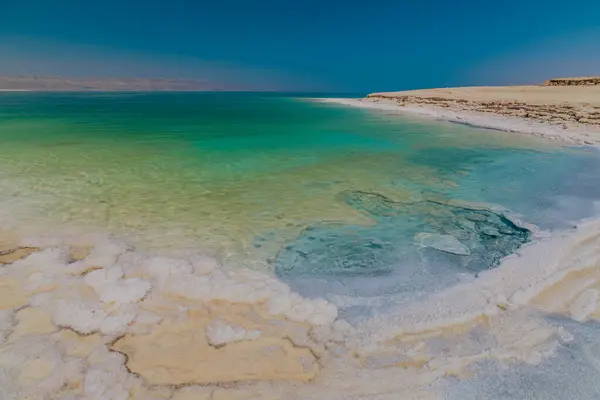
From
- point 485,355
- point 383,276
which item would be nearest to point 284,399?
point 485,355

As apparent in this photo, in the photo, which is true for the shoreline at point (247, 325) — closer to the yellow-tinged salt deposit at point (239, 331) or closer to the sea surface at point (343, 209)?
the yellow-tinged salt deposit at point (239, 331)

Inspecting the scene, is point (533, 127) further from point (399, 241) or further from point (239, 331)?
point (239, 331)

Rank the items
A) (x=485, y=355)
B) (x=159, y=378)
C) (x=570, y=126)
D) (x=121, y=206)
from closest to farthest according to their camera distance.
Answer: (x=159, y=378), (x=485, y=355), (x=121, y=206), (x=570, y=126)

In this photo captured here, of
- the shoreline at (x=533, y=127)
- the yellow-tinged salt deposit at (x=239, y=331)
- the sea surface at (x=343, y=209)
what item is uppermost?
the shoreline at (x=533, y=127)

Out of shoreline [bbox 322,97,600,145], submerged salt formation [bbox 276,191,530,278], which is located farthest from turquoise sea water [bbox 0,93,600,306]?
shoreline [bbox 322,97,600,145]

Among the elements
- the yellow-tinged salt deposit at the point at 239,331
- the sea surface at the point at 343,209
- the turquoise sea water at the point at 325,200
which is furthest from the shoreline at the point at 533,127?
the yellow-tinged salt deposit at the point at 239,331

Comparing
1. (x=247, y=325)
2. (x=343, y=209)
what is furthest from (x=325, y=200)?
(x=247, y=325)

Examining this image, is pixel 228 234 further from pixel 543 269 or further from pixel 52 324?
pixel 543 269
